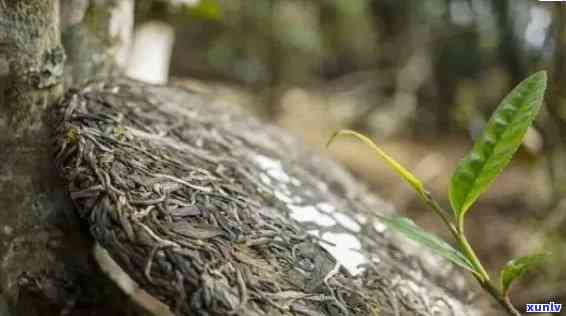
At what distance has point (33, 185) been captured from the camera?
101 centimetres

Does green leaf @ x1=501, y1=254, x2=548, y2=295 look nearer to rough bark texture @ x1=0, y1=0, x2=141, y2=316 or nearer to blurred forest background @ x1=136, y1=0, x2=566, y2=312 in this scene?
rough bark texture @ x1=0, y1=0, x2=141, y2=316

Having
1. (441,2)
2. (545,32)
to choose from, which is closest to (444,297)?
(545,32)

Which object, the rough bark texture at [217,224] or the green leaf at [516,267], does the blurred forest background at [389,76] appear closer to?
the rough bark texture at [217,224]

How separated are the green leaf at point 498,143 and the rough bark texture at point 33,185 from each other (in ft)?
2.18

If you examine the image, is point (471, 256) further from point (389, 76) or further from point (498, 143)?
point (389, 76)

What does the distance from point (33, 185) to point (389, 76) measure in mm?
3173

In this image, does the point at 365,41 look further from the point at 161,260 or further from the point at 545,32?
the point at 161,260

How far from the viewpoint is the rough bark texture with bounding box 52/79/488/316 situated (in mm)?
765

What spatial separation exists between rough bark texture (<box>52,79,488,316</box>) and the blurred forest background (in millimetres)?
1158

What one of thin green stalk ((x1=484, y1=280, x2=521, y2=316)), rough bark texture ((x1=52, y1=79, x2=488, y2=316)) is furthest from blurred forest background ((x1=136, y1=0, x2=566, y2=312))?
thin green stalk ((x1=484, y1=280, x2=521, y2=316))

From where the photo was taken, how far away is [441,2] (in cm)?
329

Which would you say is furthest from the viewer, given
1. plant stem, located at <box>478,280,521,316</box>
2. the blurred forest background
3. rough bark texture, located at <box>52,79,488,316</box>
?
the blurred forest background

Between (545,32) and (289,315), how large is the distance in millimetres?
1524

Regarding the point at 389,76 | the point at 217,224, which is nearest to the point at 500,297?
the point at 217,224
